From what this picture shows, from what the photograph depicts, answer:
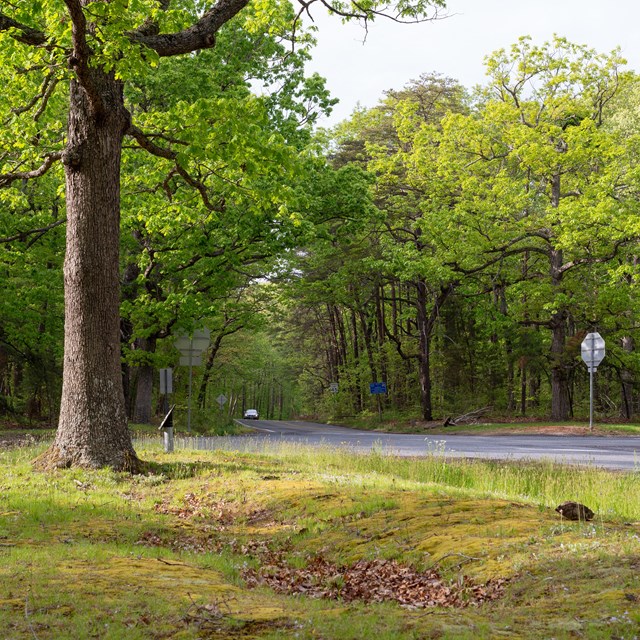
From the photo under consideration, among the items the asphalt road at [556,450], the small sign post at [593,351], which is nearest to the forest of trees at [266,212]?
the small sign post at [593,351]

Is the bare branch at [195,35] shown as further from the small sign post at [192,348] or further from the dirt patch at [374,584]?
the small sign post at [192,348]

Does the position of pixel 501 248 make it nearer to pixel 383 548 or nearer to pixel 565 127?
pixel 565 127

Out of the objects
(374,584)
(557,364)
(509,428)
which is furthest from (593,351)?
(374,584)

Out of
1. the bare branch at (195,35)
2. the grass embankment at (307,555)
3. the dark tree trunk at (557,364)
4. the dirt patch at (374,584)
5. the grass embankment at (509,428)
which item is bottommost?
the grass embankment at (509,428)

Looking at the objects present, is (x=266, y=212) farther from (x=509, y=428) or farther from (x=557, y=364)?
(x=557, y=364)

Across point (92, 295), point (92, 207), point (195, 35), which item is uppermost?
point (195, 35)

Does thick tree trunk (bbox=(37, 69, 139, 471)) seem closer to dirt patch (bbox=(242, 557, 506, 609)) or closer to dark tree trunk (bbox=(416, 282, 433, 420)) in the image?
dirt patch (bbox=(242, 557, 506, 609))

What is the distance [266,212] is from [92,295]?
12392mm

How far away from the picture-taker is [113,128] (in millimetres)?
12328

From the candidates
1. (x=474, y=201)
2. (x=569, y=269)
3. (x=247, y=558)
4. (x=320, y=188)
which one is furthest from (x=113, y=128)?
(x=569, y=269)

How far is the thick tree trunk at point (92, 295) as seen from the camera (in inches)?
462

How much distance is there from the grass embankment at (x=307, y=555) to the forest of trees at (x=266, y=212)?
8.25 feet

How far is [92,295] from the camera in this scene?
1193 cm

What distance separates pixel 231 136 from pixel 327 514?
24.4ft
